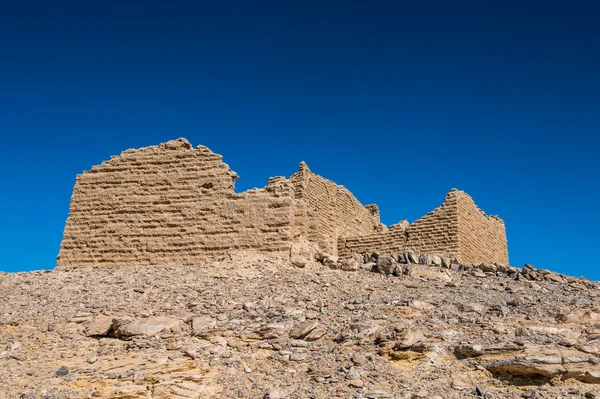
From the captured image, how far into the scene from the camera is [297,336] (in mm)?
7230

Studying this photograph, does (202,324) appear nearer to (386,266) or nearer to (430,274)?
(386,266)

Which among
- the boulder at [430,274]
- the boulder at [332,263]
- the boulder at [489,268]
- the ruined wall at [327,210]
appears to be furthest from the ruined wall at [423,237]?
the boulder at [332,263]

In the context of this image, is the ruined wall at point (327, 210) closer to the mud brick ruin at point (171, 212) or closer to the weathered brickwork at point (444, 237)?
the weathered brickwork at point (444, 237)

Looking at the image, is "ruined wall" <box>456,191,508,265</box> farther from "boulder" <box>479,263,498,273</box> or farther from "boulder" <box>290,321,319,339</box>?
"boulder" <box>290,321,319,339</box>

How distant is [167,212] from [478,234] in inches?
441

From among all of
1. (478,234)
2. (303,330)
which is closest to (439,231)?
(478,234)

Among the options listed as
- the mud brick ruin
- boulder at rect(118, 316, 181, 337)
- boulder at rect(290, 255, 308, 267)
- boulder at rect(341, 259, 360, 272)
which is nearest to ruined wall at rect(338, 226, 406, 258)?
the mud brick ruin

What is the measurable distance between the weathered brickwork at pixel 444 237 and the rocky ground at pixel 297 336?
661cm

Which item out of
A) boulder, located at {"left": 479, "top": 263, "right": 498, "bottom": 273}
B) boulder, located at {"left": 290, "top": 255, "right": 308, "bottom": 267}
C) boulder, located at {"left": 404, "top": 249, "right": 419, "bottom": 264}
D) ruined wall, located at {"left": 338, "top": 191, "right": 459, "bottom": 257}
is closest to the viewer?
boulder, located at {"left": 290, "top": 255, "right": 308, "bottom": 267}

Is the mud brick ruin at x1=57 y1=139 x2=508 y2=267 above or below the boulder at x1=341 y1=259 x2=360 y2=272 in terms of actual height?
above

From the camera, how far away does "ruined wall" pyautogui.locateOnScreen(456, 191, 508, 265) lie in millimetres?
17453

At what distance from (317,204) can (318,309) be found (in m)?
9.38

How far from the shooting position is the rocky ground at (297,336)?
611 centimetres

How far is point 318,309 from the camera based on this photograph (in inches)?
324
